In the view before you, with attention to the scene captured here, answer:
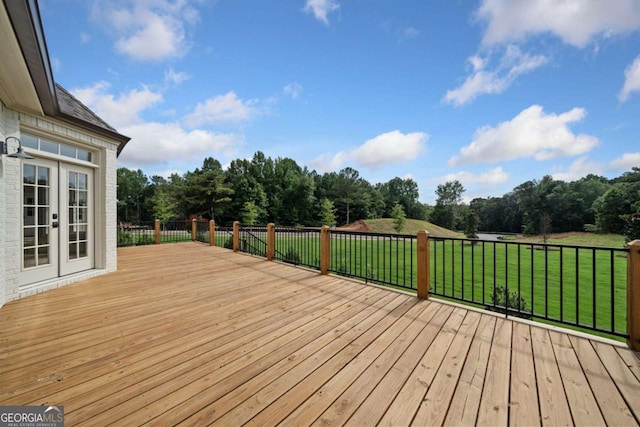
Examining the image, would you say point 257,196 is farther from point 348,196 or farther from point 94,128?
point 94,128

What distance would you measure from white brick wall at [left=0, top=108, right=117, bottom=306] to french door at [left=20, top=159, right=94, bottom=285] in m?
0.14

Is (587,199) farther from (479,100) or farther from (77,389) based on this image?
(77,389)

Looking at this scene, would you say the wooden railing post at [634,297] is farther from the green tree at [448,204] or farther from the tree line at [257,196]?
the green tree at [448,204]

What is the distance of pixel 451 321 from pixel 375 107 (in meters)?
10.6

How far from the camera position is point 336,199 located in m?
38.5

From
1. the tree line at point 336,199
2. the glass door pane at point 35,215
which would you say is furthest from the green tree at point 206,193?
the glass door pane at point 35,215

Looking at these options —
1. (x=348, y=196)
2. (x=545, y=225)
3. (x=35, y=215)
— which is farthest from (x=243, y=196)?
(x=545, y=225)

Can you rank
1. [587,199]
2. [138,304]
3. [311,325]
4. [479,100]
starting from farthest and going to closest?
[587,199] → [479,100] → [138,304] → [311,325]

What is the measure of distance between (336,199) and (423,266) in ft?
115

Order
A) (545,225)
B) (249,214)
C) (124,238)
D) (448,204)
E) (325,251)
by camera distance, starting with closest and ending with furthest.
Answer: (325,251)
(124,238)
(249,214)
(545,225)
(448,204)

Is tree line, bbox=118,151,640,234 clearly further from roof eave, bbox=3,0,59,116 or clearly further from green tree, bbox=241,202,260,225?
roof eave, bbox=3,0,59,116

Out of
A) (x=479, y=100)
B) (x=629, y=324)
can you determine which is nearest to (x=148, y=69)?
(x=629, y=324)

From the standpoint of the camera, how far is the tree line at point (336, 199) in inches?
1120

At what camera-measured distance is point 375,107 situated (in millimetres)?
11500
